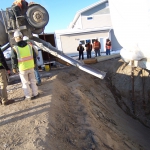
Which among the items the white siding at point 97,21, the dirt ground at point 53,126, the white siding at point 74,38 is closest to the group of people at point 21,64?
the dirt ground at point 53,126

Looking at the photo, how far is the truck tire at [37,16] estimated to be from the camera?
20.3 ft

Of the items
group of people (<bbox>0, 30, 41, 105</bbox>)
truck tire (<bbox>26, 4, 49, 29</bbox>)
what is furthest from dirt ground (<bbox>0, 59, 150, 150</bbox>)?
truck tire (<bbox>26, 4, 49, 29</bbox>)

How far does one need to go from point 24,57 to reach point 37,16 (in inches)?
103

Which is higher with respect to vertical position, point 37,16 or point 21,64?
point 37,16

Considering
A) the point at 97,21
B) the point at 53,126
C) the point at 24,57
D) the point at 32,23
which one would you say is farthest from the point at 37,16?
the point at 97,21

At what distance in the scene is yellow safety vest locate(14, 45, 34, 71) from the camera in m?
4.27

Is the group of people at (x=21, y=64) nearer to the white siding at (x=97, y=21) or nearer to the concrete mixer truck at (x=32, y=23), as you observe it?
the concrete mixer truck at (x=32, y=23)

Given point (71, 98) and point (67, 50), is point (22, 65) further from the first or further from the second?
point (67, 50)

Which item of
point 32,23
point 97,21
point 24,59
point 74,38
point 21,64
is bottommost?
point 74,38

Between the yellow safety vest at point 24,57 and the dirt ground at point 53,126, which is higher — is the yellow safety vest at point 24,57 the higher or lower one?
the higher one

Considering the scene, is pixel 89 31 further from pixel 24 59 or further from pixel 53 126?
pixel 53 126

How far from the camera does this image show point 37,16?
246 inches

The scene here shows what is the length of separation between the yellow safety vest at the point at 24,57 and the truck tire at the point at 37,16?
232 centimetres

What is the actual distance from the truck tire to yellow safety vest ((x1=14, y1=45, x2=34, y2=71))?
232 centimetres
